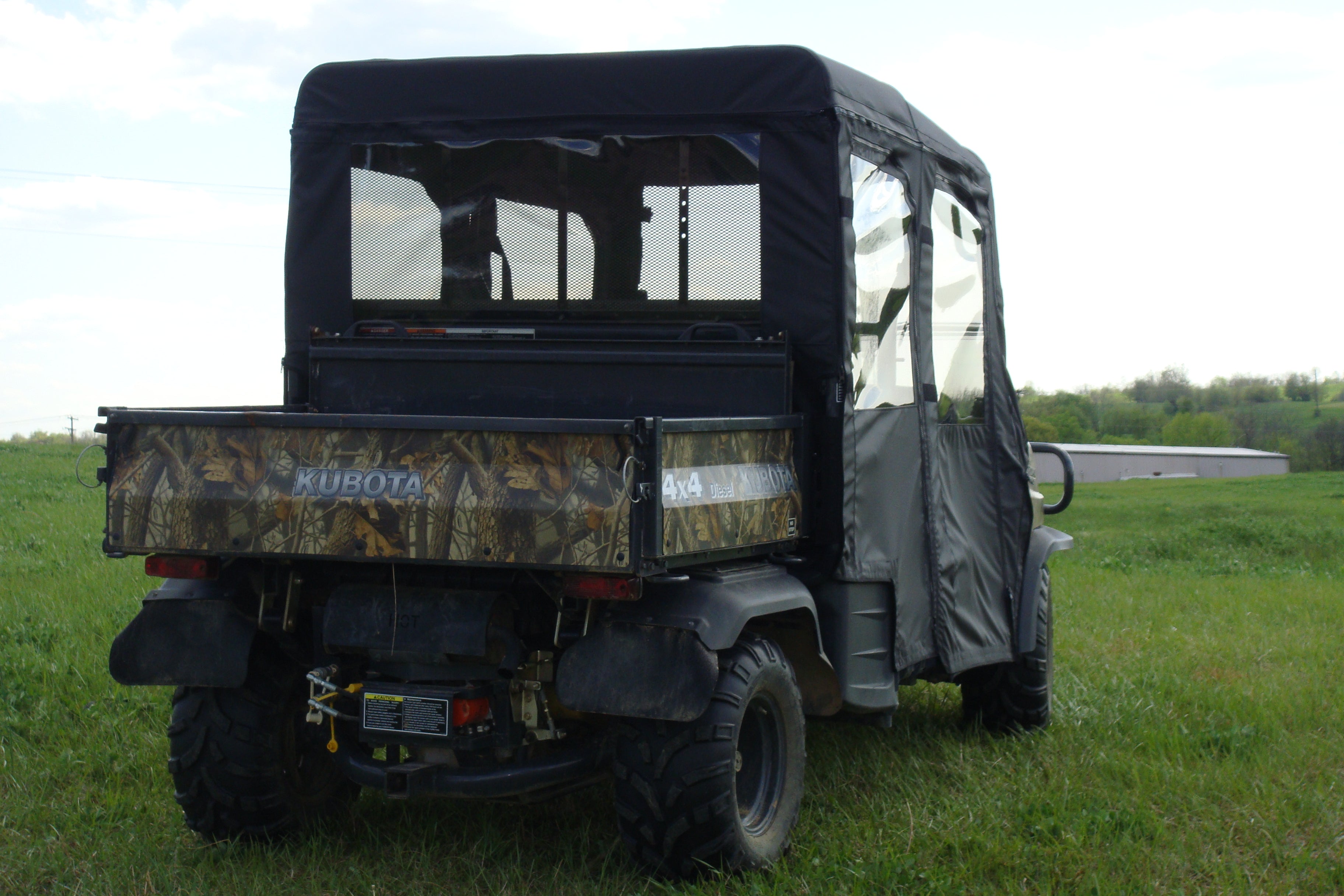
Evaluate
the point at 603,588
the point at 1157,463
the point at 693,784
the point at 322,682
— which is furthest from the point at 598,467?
the point at 1157,463

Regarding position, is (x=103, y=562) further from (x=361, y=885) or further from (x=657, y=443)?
(x=657, y=443)

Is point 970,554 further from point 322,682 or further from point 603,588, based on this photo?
point 322,682

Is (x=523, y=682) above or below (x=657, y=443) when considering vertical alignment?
below

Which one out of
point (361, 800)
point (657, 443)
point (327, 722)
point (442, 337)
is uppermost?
point (442, 337)

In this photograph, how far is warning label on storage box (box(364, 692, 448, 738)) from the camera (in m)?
4.28

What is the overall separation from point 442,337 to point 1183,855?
337 cm

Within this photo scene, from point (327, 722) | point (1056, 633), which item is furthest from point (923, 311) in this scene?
point (1056, 633)

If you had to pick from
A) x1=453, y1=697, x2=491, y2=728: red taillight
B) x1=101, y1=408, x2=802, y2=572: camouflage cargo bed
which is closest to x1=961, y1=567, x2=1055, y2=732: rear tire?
x1=101, y1=408, x2=802, y2=572: camouflage cargo bed

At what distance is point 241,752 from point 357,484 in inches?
47.8

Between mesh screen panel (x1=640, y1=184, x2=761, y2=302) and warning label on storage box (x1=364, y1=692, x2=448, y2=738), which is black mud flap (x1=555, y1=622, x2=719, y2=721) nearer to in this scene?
warning label on storage box (x1=364, y1=692, x2=448, y2=738)

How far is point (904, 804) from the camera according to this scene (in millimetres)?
5250

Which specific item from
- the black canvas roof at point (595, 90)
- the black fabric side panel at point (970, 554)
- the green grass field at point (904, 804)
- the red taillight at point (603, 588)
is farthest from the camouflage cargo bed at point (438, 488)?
the black fabric side panel at point (970, 554)

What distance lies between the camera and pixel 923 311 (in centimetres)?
592

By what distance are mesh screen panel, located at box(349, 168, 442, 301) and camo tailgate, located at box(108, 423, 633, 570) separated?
156 cm
